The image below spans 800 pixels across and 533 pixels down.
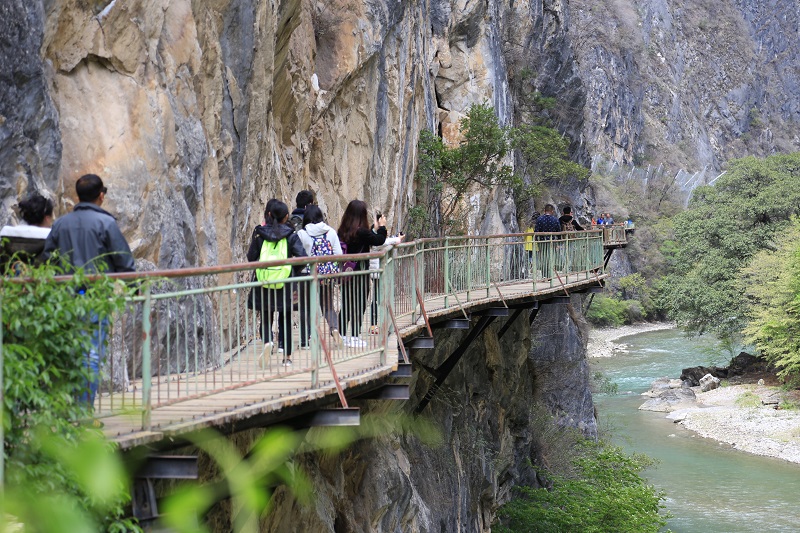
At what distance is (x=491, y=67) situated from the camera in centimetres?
3144

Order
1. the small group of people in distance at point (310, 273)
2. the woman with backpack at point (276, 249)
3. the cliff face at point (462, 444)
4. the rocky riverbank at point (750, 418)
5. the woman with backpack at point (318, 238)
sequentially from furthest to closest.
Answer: the rocky riverbank at point (750, 418) < the cliff face at point (462, 444) < the woman with backpack at point (318, 238) < the woman with backpack at point (276, 249) < the small group of people in distance at point (310, 273)

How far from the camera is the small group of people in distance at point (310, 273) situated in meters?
8.01


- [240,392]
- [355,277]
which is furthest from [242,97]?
[240,392]

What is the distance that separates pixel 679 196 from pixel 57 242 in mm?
97023

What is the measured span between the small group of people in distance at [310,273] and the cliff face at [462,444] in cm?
128

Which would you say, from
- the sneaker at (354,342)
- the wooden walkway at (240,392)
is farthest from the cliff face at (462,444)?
the sneaker at (354,342)

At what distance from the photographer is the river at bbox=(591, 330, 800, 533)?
89.4 ft

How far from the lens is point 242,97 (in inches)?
489

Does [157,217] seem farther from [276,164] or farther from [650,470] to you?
[650,470]

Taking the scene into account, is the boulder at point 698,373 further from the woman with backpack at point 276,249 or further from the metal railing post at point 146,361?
the metal railing post at point 146,361

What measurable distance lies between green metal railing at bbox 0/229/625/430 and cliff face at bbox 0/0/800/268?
95 centimetres

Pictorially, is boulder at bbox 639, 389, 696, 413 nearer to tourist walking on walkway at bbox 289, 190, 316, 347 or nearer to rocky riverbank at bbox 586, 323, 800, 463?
rocky riverbank at bbox 586, 323, 800, 463

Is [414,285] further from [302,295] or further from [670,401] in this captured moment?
[670,401]

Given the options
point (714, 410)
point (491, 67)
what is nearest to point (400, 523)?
point (491, 67)
